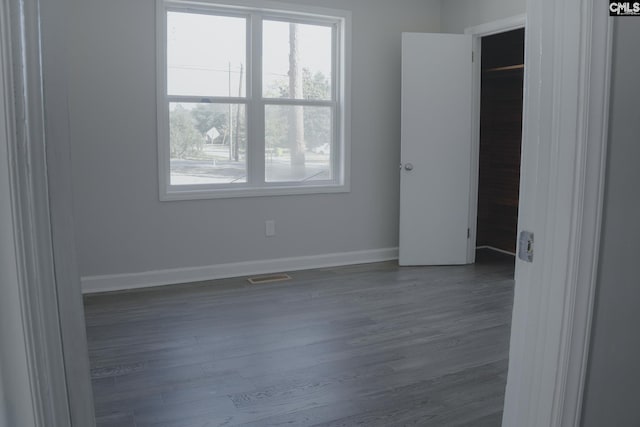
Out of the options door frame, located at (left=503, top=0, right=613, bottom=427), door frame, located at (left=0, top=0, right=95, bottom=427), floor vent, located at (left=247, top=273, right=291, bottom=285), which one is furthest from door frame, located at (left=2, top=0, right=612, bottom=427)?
floor vent, located at (left=247, top=273, right=291, bottom=285)

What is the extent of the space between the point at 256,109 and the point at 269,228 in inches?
39.6

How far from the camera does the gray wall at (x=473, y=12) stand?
457cm

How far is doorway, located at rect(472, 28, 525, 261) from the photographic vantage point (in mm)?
5660

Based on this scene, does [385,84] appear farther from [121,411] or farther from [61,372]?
[61,372]

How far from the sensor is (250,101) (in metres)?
4.62

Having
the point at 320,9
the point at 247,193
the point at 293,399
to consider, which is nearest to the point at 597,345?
the point at 293,399

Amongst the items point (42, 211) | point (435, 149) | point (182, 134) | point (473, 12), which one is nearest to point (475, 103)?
point (435, 149)

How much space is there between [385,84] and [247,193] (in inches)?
64.9

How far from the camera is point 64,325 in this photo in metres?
0.82

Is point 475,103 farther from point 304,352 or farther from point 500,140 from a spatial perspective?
point 304,352

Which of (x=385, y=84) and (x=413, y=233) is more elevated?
(x=385, y=84)

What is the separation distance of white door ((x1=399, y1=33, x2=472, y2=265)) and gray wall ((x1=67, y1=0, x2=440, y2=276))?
0.88 ft

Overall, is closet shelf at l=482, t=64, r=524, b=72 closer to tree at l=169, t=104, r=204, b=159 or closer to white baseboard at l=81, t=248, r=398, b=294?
white baseboard at l=81, t=248, r=398, b=294

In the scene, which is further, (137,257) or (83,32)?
(137,257)
